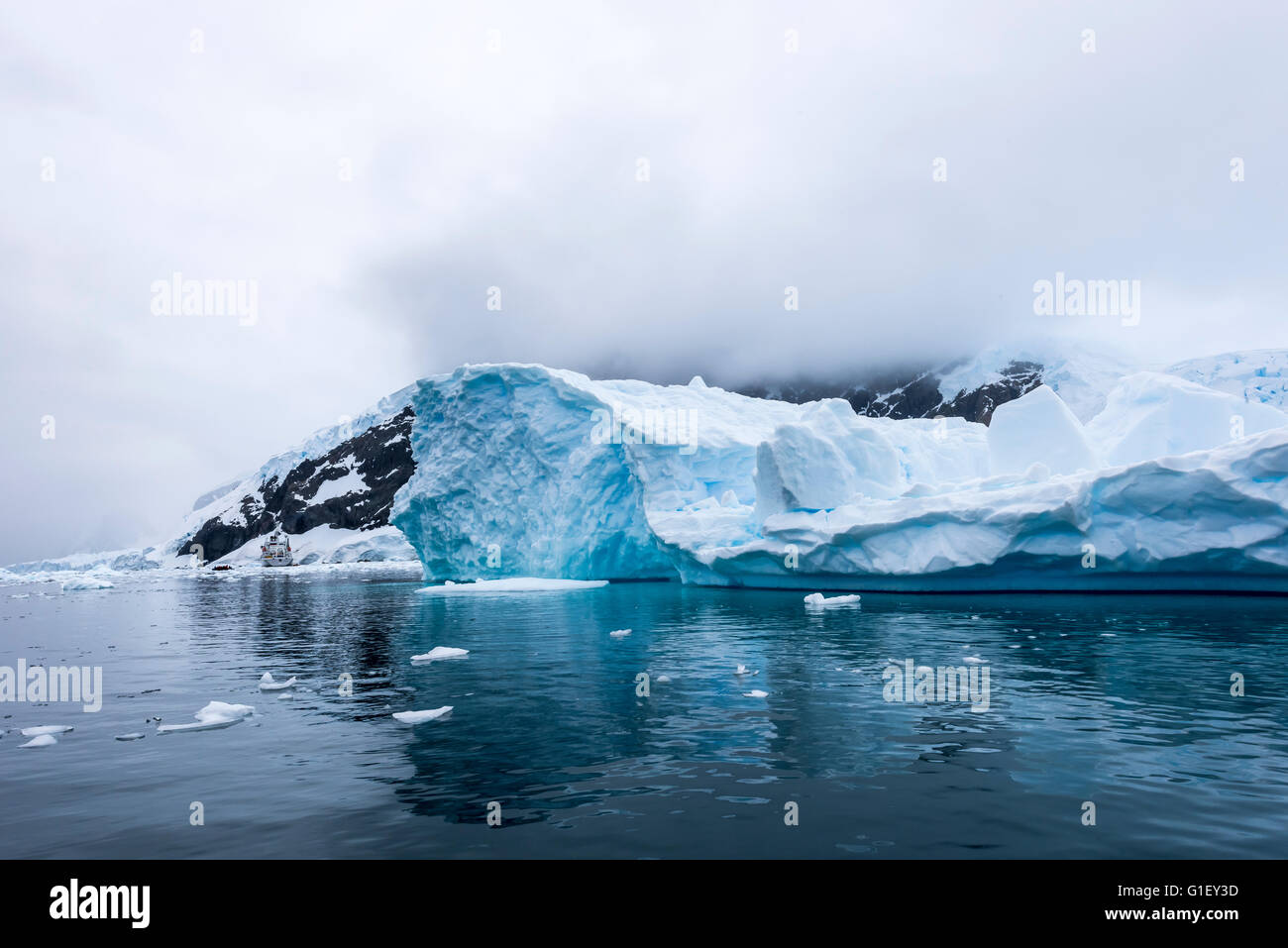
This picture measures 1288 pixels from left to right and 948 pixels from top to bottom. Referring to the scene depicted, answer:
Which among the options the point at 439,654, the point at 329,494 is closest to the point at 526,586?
the point at 439,654

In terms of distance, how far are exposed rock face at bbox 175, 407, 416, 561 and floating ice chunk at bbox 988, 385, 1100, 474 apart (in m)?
107

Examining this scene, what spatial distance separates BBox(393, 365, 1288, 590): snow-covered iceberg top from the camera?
62.0ft

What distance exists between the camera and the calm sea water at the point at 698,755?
531 cm

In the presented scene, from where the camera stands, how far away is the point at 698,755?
23.7 feet

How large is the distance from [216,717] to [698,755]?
5.98 metres

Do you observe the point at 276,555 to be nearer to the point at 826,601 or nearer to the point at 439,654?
the point at 826,601

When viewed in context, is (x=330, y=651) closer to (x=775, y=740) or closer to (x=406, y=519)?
(x=775, y=740)

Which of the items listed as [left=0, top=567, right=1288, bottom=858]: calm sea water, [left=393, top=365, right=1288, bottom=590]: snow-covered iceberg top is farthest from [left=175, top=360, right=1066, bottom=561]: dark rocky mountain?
[left=0, top=567, right=1288, bottom=858]: calm sea water

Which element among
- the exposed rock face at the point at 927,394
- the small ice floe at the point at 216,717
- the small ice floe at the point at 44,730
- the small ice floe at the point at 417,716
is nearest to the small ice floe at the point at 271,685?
the small ice floe at the point at 216,717

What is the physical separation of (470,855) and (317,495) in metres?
135

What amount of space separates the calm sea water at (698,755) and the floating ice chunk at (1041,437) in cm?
898

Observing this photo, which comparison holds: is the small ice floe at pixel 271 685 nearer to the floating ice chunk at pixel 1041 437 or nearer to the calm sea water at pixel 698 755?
the calm sea water at pixel 698 755

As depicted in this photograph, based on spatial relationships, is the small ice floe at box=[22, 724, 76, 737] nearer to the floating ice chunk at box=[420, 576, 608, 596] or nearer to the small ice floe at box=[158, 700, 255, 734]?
the small ice floe at box=[158, 700, 255, 734]

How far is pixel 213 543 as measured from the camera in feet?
426
